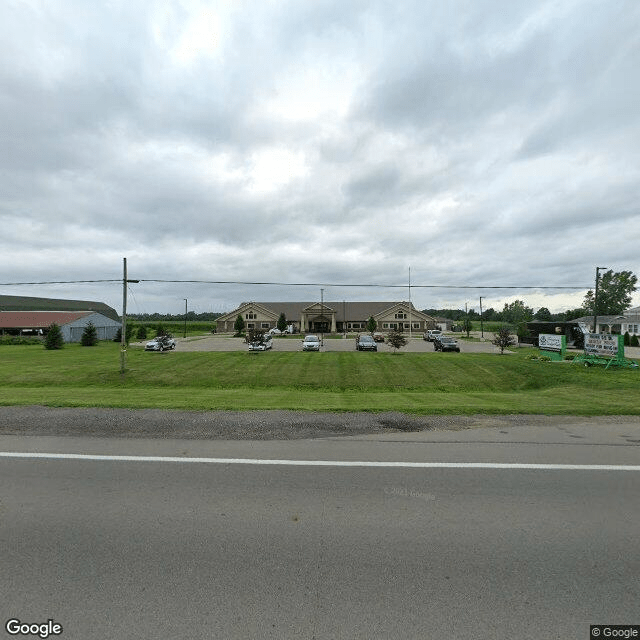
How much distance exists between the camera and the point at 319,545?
3543 millimetres

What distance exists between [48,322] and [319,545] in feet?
245

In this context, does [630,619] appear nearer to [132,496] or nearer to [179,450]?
[132,496]

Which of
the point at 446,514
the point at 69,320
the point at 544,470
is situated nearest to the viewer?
the point at 446,514

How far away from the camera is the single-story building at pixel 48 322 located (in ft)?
192

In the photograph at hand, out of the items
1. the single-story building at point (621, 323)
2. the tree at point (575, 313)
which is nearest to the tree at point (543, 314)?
the tree at point (575, 313)

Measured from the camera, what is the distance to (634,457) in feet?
19.0

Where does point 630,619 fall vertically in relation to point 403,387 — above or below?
above

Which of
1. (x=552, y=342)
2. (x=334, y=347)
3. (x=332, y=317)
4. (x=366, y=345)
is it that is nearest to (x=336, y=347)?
(x=334, y=347)

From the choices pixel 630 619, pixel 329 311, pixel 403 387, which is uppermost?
pixel 329 311

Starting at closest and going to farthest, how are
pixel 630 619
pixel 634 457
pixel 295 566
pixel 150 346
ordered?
pixel 630 619 → pixel 295 566 → pixel 634 457 → pixel 150 346

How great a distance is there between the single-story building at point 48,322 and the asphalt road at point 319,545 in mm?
62657

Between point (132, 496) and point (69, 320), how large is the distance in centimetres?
6587

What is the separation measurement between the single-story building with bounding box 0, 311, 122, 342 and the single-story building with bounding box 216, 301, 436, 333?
89.7ft

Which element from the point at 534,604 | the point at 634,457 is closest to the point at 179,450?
the point at 534,604
